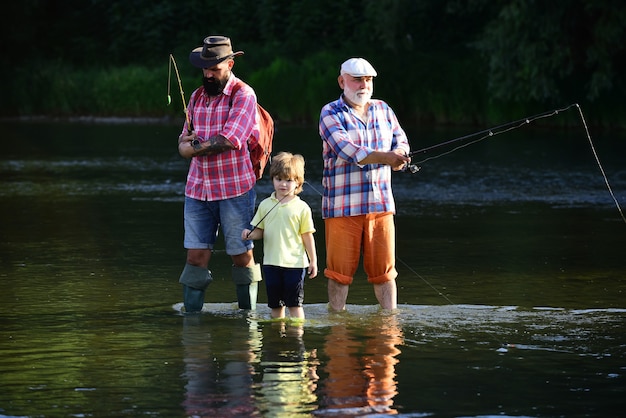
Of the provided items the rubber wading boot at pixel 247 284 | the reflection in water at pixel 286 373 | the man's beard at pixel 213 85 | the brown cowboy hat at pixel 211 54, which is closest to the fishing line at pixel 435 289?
the rubber wading boot at pixel 247 284

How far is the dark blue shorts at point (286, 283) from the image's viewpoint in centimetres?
890

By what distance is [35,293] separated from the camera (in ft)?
33.9

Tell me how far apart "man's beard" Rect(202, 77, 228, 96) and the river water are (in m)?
1.38

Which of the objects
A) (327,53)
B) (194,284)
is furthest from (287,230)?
(327,53)

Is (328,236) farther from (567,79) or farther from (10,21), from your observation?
(10,21)

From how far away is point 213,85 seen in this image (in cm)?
909

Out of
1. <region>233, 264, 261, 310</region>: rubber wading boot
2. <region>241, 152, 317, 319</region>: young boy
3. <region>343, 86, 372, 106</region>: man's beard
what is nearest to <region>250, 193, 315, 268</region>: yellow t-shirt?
<region>241, 152, 317, 319</region>: young boy

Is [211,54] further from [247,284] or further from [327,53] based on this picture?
[327,53]

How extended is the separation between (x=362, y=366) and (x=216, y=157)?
1.94 meters

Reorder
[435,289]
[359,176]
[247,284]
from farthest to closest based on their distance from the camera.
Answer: [435,289], [247,284], [359,176]

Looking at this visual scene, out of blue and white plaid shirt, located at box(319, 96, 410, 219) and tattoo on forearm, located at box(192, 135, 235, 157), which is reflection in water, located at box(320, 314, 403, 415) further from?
tattoo on forearm, located at box(192, 135, 235, 157)

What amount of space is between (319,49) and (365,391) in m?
37.6

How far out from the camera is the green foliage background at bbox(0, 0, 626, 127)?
3077cm

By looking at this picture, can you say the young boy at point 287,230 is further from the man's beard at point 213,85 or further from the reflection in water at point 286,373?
the man's beard at point 213,85
